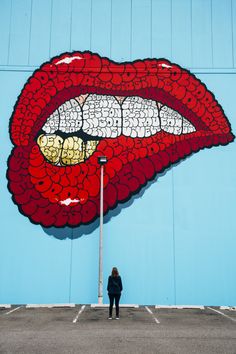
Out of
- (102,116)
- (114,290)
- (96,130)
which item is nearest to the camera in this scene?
(114,290)

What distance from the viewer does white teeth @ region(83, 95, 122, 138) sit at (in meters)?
14.5

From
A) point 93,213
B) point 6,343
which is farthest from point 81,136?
point 6,343

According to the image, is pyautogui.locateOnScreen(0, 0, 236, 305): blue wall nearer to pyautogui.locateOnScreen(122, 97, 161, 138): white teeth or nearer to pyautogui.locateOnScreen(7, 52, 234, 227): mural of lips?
pyautogui.locateOnScreen(7, 52, 234, 227): mural of lips

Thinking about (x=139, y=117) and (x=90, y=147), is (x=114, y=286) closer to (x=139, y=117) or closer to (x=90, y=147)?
(x=90, y=147)

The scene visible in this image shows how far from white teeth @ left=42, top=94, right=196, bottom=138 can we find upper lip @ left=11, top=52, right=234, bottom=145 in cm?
25

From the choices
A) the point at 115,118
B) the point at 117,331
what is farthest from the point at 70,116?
the point at 117,331

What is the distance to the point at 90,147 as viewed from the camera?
566 inches

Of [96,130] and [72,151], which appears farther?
[96,130]

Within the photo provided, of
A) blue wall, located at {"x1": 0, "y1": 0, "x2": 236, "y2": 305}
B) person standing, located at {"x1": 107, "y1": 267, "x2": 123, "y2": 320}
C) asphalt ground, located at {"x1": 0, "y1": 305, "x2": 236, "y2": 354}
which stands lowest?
asphalt ground, located at {"x1": 0, "y1": 305, "x2": 236, "y2": 354}

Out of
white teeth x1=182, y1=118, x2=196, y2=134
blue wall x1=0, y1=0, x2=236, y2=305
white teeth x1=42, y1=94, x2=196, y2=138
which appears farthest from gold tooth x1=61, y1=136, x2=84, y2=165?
white teeth x1=182, y1=118, x2=196, y2=134

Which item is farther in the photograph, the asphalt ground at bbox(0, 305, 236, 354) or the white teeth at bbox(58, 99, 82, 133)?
the white teeth at bbox(58, 99, 82, 133)

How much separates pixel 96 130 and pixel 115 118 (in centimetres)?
93

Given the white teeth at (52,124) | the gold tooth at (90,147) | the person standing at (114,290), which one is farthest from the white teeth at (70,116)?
the person standing at (114,290)

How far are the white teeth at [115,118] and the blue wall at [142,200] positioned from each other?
171 centimetres
